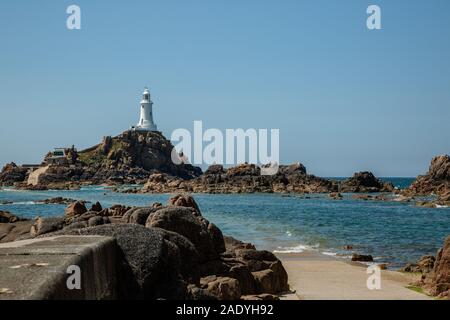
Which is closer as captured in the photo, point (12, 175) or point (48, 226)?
point (48, 226)

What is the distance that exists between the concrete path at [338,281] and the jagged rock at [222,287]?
3.32 meters

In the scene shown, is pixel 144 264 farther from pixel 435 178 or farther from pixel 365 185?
pixel 365 185

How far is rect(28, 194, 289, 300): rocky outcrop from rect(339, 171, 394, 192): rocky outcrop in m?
102

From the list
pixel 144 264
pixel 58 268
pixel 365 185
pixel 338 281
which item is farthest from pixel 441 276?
pixel 365 185

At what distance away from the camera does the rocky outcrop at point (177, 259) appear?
8.95 metres

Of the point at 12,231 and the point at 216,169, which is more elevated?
the point at 12,231

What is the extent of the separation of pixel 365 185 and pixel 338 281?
10157 centimetres

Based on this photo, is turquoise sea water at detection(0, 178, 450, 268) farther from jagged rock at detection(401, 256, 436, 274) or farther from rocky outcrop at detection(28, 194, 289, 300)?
rocky outcrop at detection(28, 194, 289, 300)

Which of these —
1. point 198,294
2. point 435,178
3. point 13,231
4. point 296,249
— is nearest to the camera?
point 198,294

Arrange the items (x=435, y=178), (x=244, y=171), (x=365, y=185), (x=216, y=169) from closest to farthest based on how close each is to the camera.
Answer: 1. (x=435, y=178)
2. (x=365, y=185)
3. (x=244, y=171)
4. (x=216, y=169)

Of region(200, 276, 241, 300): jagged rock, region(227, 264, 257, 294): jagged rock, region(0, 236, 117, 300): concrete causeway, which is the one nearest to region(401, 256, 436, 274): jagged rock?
region(227, 264, 257, 294): jagged rock

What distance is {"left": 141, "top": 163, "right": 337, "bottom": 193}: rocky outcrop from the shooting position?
111 m

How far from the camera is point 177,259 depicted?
972 cm

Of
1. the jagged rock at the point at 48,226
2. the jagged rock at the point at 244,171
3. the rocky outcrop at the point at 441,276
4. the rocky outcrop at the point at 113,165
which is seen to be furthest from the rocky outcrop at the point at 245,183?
the rocky outcrop at the point at 441,276
